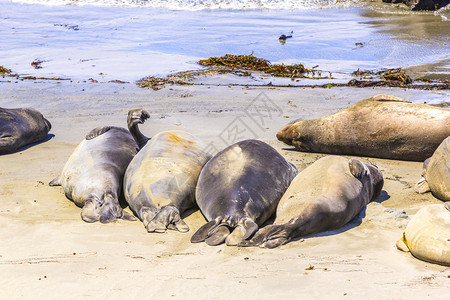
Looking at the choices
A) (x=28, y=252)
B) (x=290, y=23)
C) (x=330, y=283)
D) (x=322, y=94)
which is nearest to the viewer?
(x=330, y=283)

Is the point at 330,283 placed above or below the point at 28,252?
above

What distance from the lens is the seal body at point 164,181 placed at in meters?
4.51

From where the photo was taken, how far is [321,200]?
419 centimetres

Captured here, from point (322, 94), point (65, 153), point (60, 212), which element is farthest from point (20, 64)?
point (60, 212)

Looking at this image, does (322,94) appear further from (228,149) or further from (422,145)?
(228,149)

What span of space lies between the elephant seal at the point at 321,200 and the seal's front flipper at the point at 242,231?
60 mm

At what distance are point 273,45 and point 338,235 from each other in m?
11.1

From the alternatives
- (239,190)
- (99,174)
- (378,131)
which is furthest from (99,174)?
(378,131)

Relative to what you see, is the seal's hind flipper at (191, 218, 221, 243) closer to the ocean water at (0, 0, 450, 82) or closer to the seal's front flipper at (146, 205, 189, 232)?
the seal's front flipper at (146, 205, 189, 232)

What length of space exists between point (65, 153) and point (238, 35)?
33.7 ft

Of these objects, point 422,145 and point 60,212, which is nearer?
point 60,212

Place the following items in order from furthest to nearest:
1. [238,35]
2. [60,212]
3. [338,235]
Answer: [238,35] < [60,212] < [338,235]

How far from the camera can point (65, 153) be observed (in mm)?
6918

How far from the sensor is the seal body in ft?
14.8
